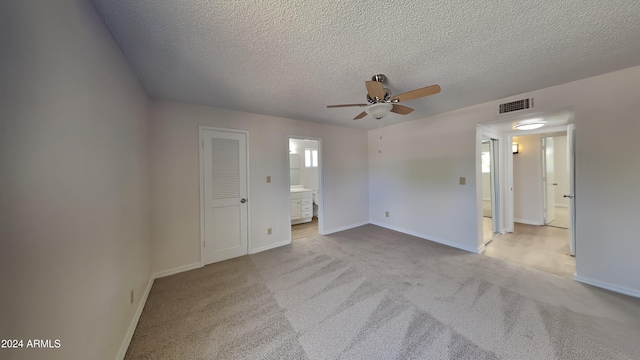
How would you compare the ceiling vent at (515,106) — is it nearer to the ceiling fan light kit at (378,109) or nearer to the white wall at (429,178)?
the white wall at (429,178)

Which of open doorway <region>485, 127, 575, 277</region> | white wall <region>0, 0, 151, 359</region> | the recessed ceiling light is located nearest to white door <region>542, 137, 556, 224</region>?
open doorway <region>485, 127, 575, 277</region>

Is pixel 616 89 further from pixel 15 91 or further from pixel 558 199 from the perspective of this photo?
pixel 558 199

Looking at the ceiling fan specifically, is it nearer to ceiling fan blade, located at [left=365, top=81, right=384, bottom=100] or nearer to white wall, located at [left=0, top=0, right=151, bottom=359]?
ceiling fan blade, located at [left=365, top=81, right=384, bottom=100]

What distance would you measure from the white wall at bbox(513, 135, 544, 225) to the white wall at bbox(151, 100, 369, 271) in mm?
3713

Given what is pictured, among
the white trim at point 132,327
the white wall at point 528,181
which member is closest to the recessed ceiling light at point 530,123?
the white wall at point 528,181

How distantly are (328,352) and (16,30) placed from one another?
2284 mm

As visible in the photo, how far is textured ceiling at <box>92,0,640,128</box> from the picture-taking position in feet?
4.20

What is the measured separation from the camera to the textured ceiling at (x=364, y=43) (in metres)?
1.28

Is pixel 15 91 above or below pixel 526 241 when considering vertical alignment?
above

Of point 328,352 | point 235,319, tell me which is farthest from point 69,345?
point 328,352

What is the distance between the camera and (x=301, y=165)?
5875 mm

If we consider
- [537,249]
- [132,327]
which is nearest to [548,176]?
[537,249]

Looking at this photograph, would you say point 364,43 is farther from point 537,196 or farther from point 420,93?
point 537,196

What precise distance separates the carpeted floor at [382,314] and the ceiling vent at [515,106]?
213cm
